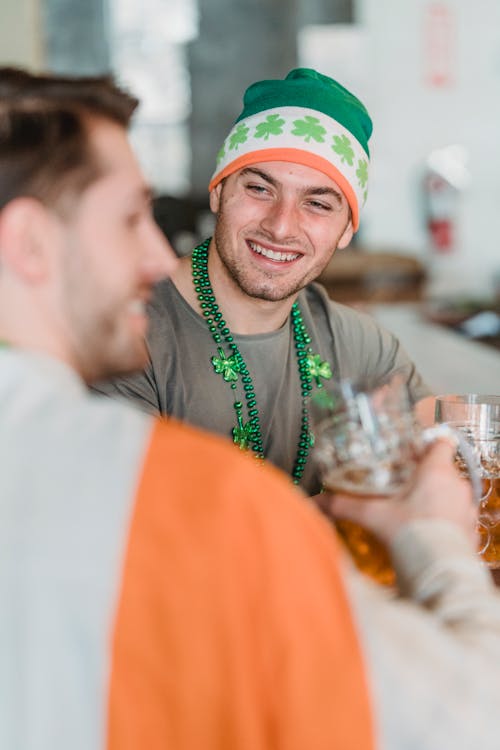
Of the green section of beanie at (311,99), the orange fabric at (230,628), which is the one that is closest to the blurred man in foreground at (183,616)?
the orange fabric at (230,628)

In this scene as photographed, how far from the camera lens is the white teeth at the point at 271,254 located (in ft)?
6.13

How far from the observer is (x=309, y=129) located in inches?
71.2

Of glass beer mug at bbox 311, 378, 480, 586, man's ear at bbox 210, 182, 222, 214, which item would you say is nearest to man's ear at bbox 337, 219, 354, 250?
man's ear at bbox 210, 182, 222, 214

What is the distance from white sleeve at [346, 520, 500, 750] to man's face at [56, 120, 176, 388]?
306 mm

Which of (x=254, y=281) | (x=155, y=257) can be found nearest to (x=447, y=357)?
(x=254, y=281)

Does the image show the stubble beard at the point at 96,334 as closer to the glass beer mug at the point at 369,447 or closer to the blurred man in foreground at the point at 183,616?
the blurred man in foreground at the point at 183,616

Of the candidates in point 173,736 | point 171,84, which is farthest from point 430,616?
point 171,84

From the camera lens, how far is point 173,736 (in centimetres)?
77

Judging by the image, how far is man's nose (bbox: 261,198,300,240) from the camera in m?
1.84

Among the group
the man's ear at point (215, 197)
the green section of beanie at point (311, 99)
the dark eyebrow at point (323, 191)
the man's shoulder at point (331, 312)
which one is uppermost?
the green section of beanie at point (311, 99)

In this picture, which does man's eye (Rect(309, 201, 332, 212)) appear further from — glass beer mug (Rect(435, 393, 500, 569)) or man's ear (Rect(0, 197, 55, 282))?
man's ear (Rect(0, 197, 55, 282))

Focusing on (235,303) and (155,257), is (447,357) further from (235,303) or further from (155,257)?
(155,257)

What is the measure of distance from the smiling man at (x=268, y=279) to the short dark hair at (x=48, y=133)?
0.85m

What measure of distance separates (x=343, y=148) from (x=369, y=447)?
94 cm
